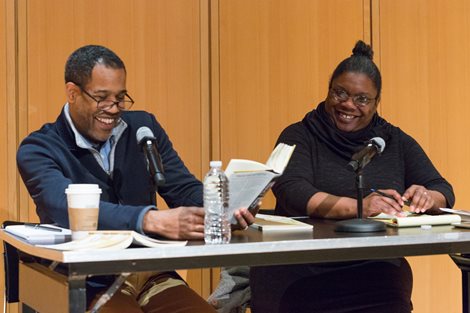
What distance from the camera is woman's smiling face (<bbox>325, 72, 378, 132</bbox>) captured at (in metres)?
3.85

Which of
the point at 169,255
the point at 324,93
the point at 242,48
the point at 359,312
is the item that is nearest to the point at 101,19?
the point at 242,48

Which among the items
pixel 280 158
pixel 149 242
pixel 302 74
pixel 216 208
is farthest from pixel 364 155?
pixel 302 74

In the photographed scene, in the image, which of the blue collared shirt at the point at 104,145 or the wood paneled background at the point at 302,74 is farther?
the wood paneled background at the point at 302,74

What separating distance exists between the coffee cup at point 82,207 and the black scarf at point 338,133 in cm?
152

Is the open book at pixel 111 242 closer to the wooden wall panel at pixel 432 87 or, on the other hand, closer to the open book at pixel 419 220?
the open book at pixel 419 220

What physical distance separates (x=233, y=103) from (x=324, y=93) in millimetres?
557

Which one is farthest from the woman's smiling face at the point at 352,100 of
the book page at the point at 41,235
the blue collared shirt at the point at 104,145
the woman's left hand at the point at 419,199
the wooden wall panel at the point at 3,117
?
the wooden wall panel at the point at 3,117

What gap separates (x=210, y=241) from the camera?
8.51ft

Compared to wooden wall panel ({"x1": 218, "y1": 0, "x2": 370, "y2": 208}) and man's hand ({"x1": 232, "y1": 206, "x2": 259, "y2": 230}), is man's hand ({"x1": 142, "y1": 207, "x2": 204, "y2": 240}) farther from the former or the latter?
wooden wall panel ({"x1": 218, "y1": 0, "x2": 370, "y2": 208})

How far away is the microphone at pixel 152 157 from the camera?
107 inches

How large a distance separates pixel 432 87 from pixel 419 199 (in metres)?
1.94

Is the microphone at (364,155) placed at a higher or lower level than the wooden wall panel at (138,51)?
lower

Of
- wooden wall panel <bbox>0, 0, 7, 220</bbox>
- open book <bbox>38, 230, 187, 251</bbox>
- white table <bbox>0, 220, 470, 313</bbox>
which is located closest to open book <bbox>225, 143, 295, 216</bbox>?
white table <bbox>0, 220, 470, 313</bbox>

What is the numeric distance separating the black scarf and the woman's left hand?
0.41 meters
